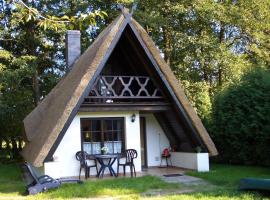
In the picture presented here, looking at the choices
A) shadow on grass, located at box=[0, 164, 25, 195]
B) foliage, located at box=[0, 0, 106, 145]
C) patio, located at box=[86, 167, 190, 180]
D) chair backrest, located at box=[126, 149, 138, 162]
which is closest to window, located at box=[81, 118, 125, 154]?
chair backrest, located at box=[126, 149, 138, 162]

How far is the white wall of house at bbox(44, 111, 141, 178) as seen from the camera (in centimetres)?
1444

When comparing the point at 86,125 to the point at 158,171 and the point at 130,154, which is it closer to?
the point at 130,154

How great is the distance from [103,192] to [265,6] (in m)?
18.6

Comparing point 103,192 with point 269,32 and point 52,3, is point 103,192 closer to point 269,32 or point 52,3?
point 52,3

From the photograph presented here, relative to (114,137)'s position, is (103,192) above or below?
below

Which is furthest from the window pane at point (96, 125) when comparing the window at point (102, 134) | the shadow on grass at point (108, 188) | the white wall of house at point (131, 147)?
the shadow on grass at point (108, 188)

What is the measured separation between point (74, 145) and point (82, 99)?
7.05 feet

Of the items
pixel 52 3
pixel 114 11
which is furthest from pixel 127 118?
pixel 52 3

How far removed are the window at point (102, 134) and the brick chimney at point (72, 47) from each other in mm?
4476

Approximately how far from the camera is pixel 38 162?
12398mm

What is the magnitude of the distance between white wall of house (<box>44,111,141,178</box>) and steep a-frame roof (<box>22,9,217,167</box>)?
0.88 m

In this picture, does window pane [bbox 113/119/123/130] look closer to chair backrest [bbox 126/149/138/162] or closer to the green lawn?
chair backrest [bbox 126/149/138/162]

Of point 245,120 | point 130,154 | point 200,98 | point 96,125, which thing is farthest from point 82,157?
point 200,98

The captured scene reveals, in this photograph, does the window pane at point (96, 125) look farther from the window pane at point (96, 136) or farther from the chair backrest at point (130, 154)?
the chair backrest at point (130, 154)
